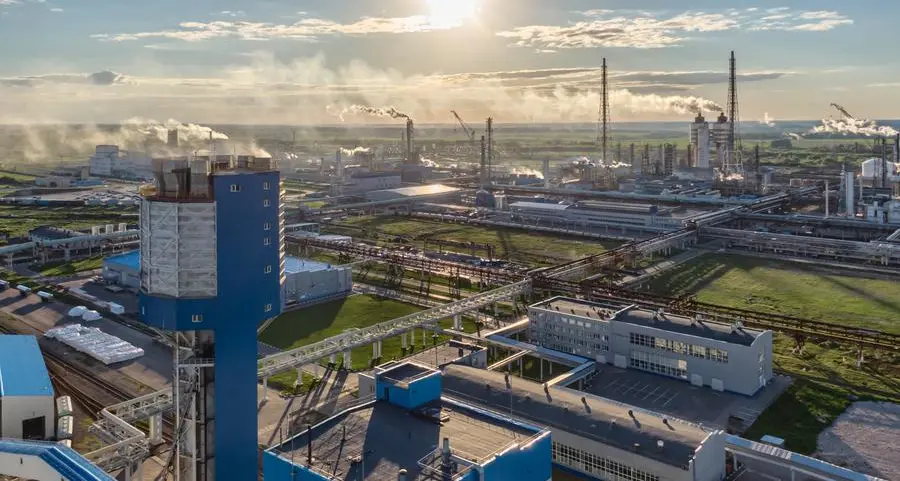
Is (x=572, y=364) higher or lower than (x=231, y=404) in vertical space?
lower

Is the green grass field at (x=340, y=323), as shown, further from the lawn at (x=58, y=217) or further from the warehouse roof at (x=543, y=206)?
the lawn at (x=58, y=217)

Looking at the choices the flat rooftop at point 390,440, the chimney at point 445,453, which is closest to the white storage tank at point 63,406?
the flat rooftop at point 390,440

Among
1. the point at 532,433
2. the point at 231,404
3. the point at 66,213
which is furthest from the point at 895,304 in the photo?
the point at 66,213

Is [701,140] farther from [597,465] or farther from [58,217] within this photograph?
[597,465]

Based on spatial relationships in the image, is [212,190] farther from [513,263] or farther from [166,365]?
[513,263]

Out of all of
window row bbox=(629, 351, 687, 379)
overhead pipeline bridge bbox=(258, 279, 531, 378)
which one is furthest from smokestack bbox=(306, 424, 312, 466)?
window row bbox=(629, 351, 687, 379)
